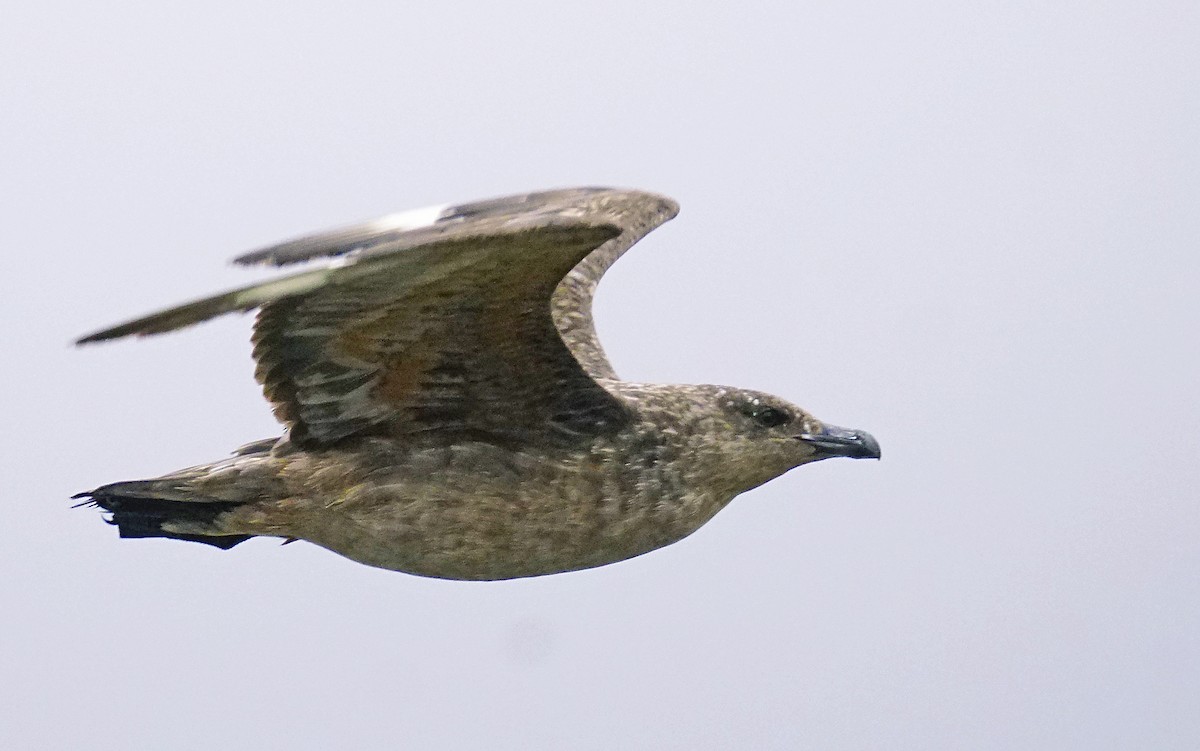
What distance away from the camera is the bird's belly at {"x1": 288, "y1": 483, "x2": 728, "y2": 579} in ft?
23.9

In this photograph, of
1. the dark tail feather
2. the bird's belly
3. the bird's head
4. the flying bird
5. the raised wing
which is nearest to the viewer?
the raised wing

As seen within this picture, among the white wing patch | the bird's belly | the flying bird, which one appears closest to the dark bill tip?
the flying bird

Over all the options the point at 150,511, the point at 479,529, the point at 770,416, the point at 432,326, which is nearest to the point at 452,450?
the point at 479,529

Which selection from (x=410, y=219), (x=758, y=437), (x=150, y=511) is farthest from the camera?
(x=758, y=437)

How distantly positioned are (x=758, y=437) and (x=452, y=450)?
1.25 m

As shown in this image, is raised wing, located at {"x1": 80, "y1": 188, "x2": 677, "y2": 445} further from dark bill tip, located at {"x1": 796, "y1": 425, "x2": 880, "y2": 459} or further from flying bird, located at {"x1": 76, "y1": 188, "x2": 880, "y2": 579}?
dark bill tip, located at {"x1": 796, "y1": 425, "x2": 880, "y2": 459}

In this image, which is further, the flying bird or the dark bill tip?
the dark bill tip

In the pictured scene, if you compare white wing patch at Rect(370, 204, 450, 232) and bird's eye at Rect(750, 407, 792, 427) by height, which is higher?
white wing patch at Rect(370, 204, 450, 232)

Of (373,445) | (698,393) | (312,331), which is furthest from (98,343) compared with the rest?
(698,393)

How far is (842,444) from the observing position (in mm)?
7945

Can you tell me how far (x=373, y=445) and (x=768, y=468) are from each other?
157cm

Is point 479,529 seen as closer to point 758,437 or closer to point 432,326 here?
point 432,326

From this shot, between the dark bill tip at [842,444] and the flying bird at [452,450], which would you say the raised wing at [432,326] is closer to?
the flying bird at [452,450]

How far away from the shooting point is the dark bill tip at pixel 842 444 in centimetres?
795
